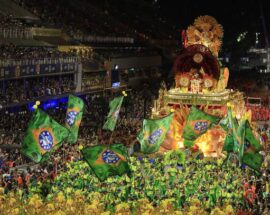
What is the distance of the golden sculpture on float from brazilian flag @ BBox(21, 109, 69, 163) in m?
8.18

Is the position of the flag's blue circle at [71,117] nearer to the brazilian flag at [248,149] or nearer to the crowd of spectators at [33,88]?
the brazilian flag at [248,149]

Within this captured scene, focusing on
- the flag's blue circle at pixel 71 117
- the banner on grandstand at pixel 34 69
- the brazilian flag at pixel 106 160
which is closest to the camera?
the brazilian flag at pixel 106 160

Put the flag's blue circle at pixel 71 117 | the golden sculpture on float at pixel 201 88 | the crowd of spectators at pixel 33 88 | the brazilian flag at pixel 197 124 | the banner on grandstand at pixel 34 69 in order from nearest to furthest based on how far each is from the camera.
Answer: the flag's blue circle at pixel 71 117, the brazilian flag at pixel 197 124, the golden sculpture on float at pixel 201 88, the banner on grandstand at pixel 34 69, the crowd of spectators at pixel 33 88

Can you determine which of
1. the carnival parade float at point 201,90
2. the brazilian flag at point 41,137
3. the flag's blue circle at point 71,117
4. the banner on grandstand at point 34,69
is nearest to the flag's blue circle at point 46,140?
the brazilian flag at point 41,137

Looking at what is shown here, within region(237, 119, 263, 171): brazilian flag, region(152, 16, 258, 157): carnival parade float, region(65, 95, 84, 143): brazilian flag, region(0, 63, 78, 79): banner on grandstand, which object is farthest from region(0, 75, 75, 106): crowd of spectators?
region(237, 119, 263, 171): brazilian flag

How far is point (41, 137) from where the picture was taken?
20.4m

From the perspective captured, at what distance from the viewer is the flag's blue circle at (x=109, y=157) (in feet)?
61.5

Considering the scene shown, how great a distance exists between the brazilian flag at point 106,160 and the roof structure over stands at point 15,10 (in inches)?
1194

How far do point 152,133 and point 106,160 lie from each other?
498 centimetres

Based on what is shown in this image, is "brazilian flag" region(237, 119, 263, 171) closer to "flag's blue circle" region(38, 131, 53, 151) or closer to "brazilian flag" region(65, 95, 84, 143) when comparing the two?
"brazilian flag" region(65, 95, 84, 143)

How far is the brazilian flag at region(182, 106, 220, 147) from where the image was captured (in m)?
24.5

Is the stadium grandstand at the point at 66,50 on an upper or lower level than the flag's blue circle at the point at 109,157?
upper

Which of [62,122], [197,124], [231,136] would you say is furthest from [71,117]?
[62,122]

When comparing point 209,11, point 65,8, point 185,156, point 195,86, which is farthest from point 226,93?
point 209,11
